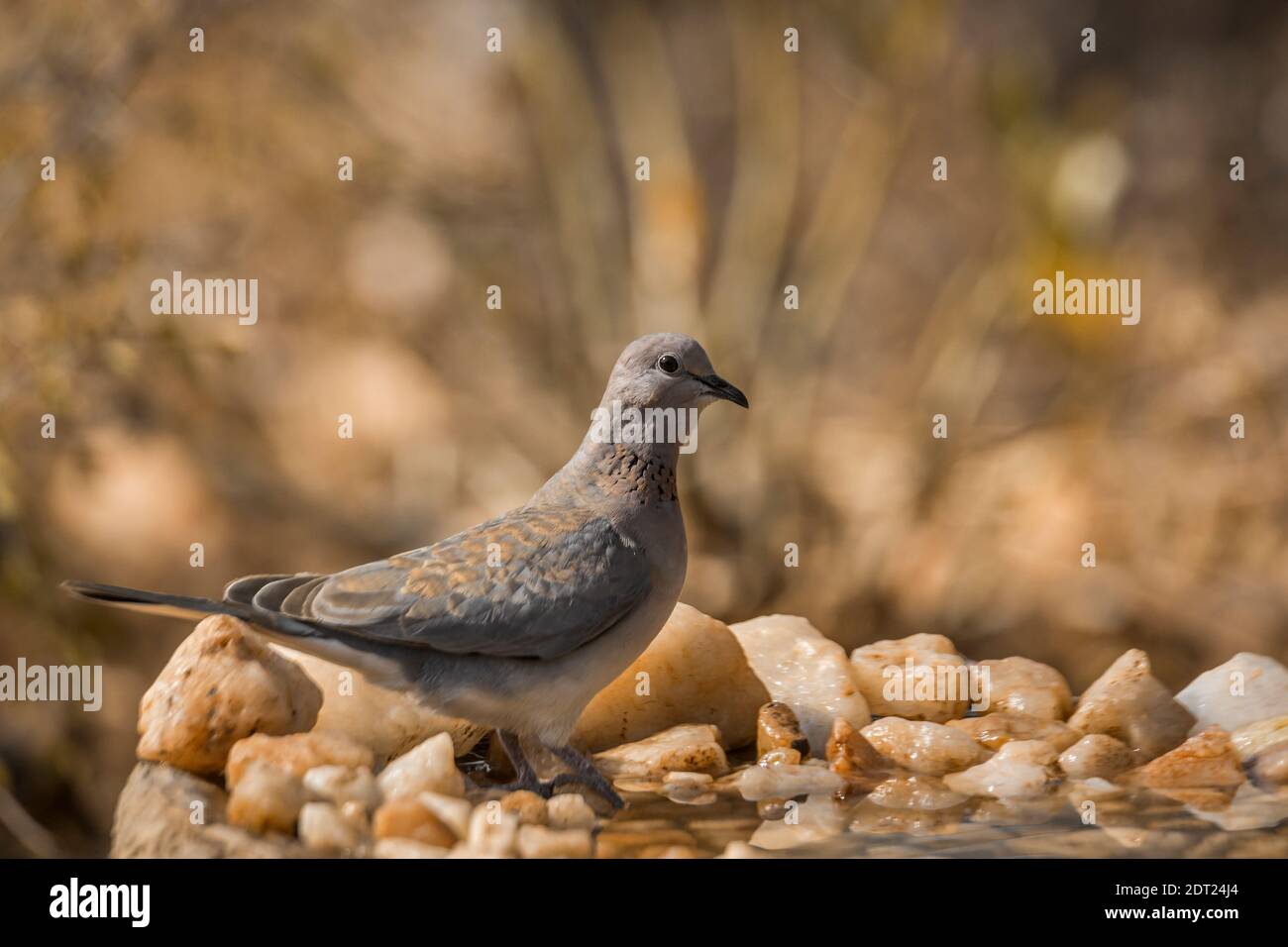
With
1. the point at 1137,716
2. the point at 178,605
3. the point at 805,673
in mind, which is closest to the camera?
the point at 178,605

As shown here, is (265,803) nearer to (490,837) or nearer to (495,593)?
(490,837)

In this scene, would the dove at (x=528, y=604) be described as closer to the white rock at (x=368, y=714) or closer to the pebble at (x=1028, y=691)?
the white rock at (x=368, y=714)

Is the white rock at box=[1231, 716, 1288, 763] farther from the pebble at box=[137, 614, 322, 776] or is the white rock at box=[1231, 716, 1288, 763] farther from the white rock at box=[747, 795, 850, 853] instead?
the pebble at box=[137, 614, 322, 776]

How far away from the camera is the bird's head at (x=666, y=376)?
2023mm

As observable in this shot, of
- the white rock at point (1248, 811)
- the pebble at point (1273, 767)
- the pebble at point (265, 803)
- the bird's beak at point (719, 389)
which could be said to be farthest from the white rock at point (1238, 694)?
A: the pebble at point (265, 803)

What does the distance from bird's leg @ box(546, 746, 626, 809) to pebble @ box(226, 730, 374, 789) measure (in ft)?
0.91

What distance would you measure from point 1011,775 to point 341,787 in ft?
3.14

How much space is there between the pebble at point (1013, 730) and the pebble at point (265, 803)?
105 centimetres

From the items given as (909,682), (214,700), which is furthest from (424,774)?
(909,682)

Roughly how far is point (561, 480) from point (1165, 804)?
0.99 m

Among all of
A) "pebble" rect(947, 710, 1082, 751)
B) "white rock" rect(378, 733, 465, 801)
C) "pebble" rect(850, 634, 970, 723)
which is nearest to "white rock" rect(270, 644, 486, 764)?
"white rock" rect(378, 733, 465, 801)

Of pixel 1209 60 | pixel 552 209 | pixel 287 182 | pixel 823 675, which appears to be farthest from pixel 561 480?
pixel 1209 60

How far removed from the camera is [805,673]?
2.30 meters

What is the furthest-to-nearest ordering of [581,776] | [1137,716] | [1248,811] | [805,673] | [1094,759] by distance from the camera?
1. [805,673]
2. [1137,716]
3. [1094,759]
4. [581,776]
5. [1248,811]
